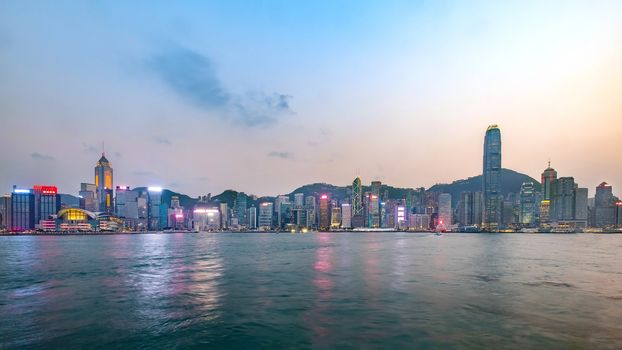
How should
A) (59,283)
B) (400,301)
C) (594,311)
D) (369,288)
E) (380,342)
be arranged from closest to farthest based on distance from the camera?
(380,342) < (594,311) < (400,301) < (369,288) < (59,283)

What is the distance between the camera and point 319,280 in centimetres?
5478

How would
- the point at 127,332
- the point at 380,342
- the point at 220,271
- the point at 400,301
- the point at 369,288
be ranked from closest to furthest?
the point at 380,342 → the point at 127,332 → the point at 400,301 → the point at 369,288 → the point at 220,271

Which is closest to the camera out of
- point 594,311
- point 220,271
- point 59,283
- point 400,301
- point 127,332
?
point 127,332

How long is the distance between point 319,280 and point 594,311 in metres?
33.4

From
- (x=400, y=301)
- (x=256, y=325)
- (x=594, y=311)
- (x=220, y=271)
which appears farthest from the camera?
(x=220, y=271)

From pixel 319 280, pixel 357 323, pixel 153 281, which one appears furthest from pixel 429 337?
pixel 153 281

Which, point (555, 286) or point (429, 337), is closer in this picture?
point (429, 337)

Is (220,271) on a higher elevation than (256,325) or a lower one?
lower

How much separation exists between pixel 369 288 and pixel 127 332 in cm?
2984

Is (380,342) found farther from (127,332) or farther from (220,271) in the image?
(220,271)

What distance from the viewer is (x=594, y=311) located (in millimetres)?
35125

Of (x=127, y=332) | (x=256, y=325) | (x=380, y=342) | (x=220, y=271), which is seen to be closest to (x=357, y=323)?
(x=380, y=342)

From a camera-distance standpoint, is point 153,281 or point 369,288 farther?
point 153,281

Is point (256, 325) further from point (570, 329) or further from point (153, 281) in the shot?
point (153, 281)
